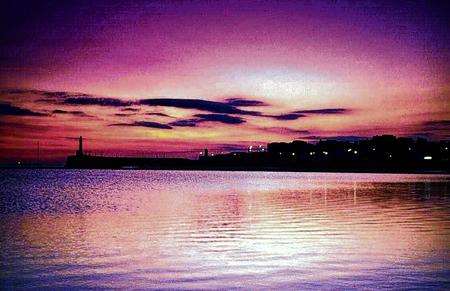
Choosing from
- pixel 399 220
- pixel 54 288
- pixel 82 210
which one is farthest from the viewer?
pixel 82 210

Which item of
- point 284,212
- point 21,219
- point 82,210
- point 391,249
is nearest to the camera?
point 391,249

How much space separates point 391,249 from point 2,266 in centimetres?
1147

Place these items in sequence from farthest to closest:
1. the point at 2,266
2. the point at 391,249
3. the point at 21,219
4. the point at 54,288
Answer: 1. the point at 21,219
2. the point at 391,249
3. the point at 2,266
4. the point at 54,288

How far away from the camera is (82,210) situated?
35719 mm

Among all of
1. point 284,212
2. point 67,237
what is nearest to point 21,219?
point 67,237

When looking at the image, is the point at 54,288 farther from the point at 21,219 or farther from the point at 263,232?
the point at 21,219

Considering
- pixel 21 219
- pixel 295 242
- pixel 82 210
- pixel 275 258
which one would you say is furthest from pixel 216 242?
pixel 82 210

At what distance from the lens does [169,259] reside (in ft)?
53.9

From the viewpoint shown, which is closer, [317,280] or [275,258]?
[317,280]

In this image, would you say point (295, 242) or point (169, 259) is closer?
point (169, 259)

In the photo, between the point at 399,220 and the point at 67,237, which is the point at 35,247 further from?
the point at 399,220

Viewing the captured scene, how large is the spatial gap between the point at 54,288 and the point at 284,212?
2098 centimetres

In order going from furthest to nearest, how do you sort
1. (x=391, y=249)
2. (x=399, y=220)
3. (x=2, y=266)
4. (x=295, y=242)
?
(x=399, y=220)
(x=295, y=242)
(x=391, y=249)
(x=2, y=266)

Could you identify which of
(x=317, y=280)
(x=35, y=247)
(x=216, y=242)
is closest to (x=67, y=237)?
(x=35, y=247)
